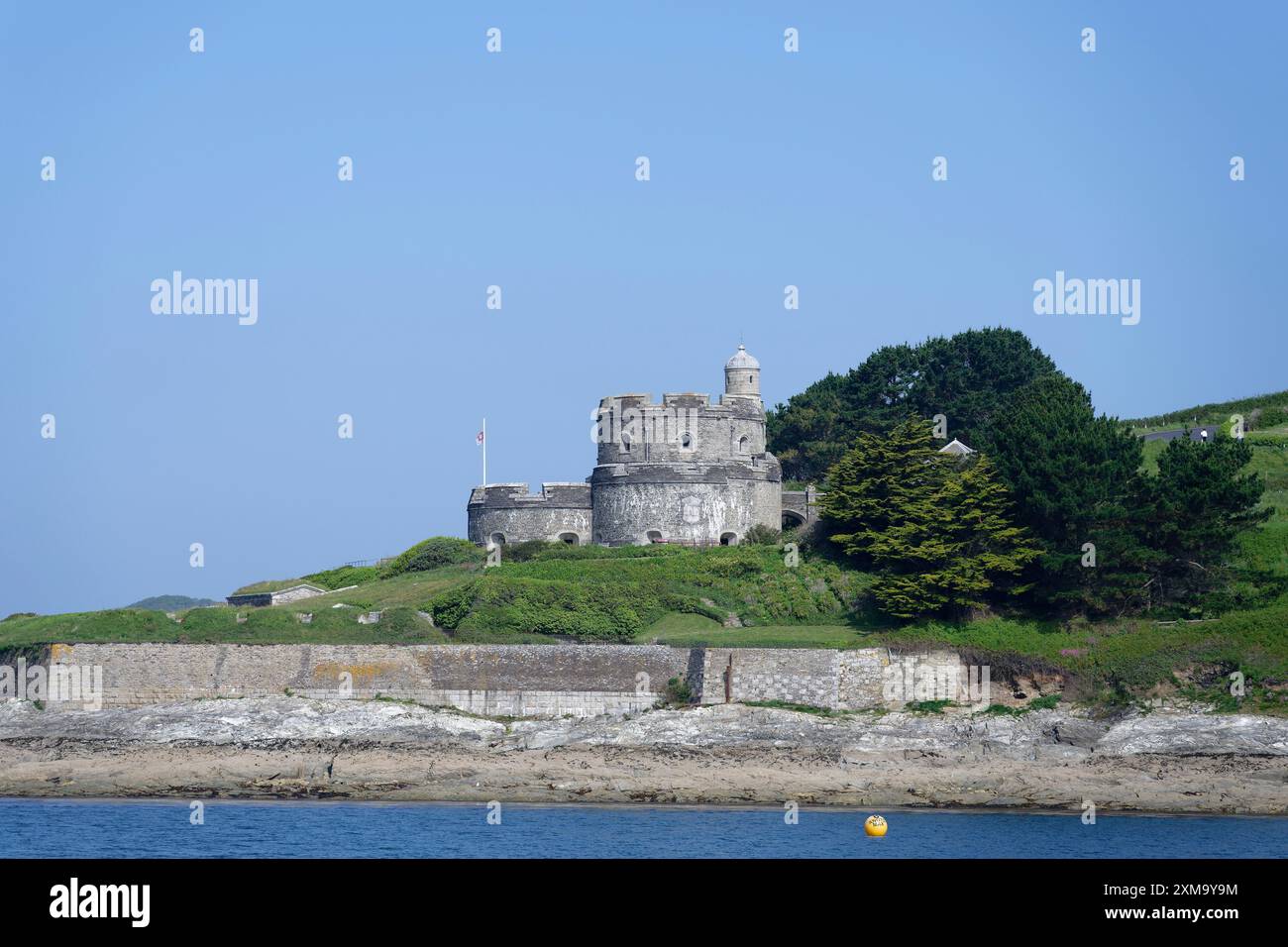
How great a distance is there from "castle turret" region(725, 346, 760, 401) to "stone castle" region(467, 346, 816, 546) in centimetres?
105

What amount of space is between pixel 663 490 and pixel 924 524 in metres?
11.6

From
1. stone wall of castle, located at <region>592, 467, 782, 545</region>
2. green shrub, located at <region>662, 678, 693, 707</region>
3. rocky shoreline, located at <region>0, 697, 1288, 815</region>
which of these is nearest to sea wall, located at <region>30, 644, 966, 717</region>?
green shrub, located at <region>662, 678, 693, 707</region>

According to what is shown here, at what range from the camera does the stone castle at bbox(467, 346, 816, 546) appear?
5950 centimetres

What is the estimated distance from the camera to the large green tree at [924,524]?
4856 centimetres

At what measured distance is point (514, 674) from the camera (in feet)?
153

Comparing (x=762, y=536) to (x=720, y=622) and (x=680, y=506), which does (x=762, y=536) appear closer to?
(x=680, y=506)

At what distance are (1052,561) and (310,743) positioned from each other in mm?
20230

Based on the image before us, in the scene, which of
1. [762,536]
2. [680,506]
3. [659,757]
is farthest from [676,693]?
[680,506]

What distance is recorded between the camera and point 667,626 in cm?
4994

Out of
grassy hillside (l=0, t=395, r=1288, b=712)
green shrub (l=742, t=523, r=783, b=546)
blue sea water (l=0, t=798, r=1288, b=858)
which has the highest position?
green shrub (l=742, t=523, r=783, b=546)

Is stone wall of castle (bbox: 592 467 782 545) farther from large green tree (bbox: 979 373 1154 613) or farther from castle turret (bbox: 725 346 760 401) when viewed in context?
large green tree (bbox: 979 373 1154 613)
